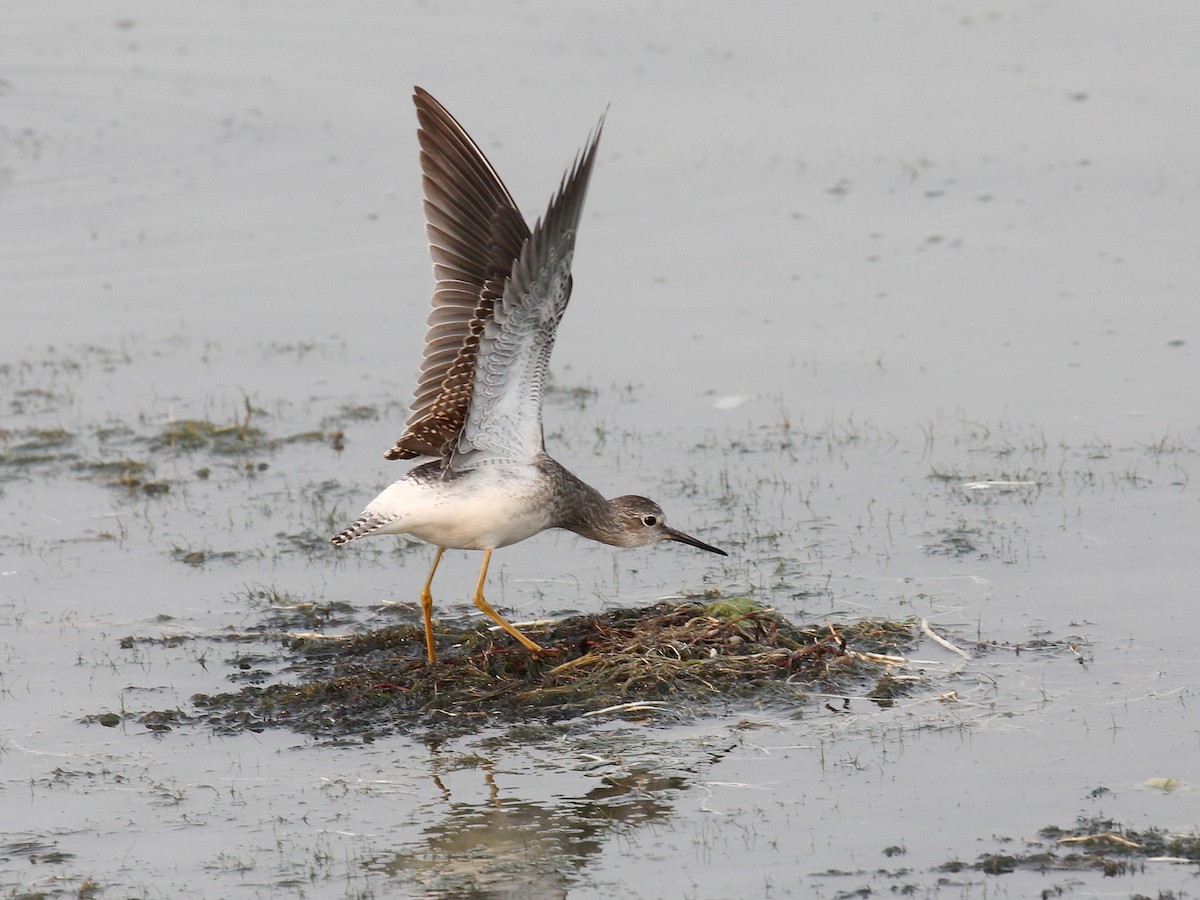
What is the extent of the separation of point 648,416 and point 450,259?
3320 mm

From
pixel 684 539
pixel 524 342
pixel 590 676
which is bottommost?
pixel 590 676

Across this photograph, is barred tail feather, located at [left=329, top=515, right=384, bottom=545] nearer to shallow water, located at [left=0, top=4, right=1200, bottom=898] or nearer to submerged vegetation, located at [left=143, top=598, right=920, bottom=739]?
submerged vegetation, located at [left=143, top=598, right=920, bottom=739]

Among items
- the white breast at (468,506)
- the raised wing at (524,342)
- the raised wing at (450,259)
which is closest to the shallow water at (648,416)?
the white breast at (468,506)

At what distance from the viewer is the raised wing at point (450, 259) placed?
8.15 m

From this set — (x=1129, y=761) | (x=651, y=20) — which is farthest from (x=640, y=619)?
(x=651, y=20)

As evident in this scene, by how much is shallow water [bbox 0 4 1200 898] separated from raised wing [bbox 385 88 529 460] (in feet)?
3.91

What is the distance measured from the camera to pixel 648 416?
11.3 m

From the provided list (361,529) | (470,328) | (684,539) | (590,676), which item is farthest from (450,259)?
(590,676)

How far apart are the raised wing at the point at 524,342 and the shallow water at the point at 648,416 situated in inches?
51.3

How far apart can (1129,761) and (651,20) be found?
14.0 m

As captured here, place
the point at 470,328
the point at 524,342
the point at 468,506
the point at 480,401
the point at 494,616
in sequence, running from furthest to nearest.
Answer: the point at 494,616
the point at 470,328
the point at 468,506
the point at 480,401
the point at 524,342

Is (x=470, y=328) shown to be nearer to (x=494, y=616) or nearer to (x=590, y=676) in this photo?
(x=494, y=616)

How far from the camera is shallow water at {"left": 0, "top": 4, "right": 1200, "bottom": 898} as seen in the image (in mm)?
6477

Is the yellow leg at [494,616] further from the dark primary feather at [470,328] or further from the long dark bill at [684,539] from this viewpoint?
the long dark bill at [684,539]
